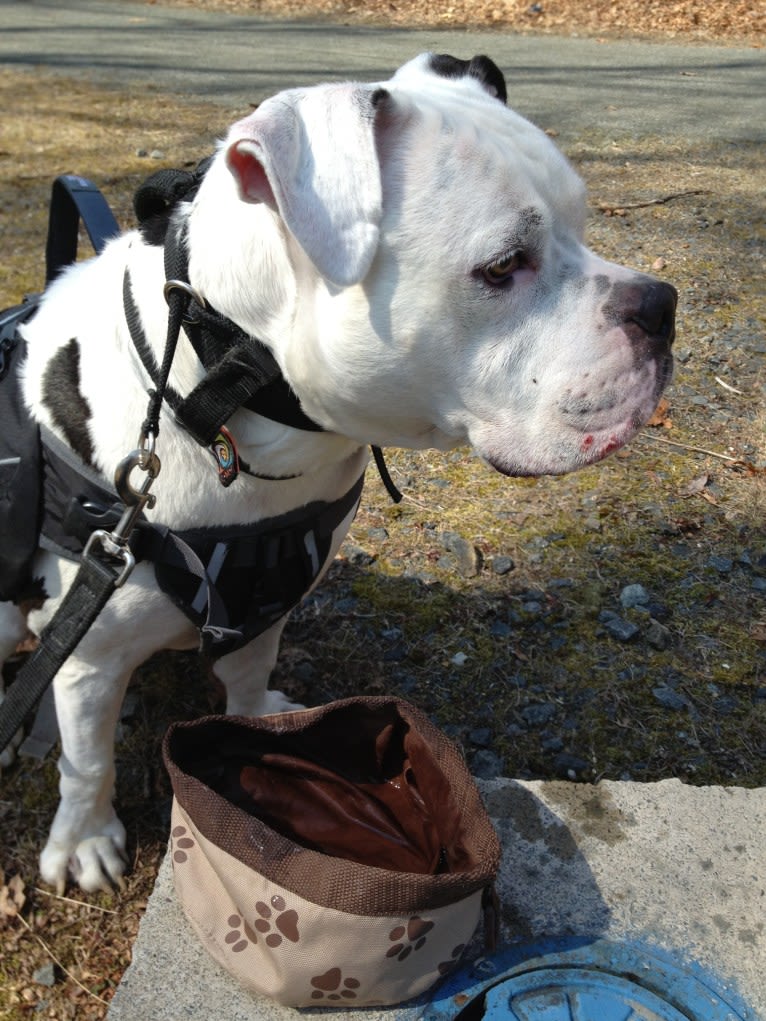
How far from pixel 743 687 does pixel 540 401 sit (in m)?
1.64

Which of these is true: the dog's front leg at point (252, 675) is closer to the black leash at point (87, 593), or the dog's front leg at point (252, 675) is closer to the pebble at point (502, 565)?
the black leash at point (87, 593)

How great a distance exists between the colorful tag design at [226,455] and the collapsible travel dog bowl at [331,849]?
2.04ft

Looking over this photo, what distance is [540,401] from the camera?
1.81 m

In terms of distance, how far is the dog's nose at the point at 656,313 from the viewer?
1814 mm

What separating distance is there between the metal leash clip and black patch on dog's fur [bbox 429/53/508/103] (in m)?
1.07

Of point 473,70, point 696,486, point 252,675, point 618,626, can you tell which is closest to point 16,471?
point 252,675

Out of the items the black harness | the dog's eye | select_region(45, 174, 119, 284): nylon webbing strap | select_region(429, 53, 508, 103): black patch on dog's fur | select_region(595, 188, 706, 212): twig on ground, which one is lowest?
select_region(595, 188, 706, 212): twig on ground

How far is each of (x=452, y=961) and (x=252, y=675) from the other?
105 cm

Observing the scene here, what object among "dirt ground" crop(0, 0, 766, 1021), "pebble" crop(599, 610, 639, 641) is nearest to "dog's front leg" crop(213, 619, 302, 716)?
"dirt ground" crop(0, 0, 766, 1021)

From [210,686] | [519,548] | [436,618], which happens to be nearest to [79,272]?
[210,686]

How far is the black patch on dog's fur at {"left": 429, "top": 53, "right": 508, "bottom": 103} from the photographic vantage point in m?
2.14

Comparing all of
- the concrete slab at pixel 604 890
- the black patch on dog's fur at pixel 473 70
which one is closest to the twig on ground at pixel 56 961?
the concrete slab at pixel 604 890

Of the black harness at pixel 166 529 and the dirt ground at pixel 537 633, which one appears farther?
the dirt ground at pixel 537 633

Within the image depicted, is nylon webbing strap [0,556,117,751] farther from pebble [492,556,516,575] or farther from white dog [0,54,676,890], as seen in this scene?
pebble [492,556,516,575]
